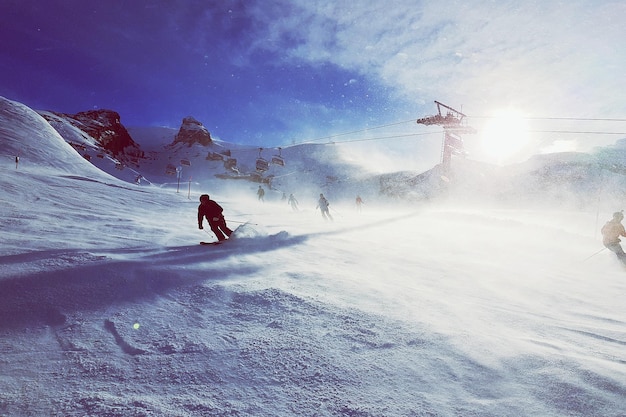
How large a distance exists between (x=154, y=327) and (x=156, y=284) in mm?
1239

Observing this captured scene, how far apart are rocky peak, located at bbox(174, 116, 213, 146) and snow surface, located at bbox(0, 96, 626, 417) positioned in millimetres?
114992

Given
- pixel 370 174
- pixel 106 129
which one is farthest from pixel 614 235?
pixel 106 129

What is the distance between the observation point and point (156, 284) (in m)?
4.16

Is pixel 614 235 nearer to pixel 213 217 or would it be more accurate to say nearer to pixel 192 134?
pixel 213 217

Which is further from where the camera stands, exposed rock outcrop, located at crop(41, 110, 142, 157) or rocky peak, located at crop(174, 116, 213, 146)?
rocky peak, located at crop(174, 116, 213, 146)

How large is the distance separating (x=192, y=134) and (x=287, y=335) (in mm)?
122289

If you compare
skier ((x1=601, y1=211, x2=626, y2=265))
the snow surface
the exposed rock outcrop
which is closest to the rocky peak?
the exposed rock outcrop

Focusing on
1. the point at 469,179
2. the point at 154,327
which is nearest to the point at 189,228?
the point at 154,327

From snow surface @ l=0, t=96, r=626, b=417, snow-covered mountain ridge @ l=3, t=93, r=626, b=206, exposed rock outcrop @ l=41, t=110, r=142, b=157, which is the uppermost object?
exposed rock outcrop @ l=41, t=110, r=142, b=157

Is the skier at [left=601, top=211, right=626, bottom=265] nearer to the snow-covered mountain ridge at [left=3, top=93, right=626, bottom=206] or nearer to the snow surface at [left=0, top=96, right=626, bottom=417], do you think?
the snow surface at [left=0, top=96, right=626, bottom=417]

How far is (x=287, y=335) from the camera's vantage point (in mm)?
3064

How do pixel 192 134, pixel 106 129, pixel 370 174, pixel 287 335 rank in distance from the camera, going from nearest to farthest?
1. pixel 287 335
2. pixel 370 174
3. pixel 106 129
4. pixel 192 134

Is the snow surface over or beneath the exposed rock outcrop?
beneath

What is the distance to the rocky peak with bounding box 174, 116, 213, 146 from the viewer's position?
4488 inches
